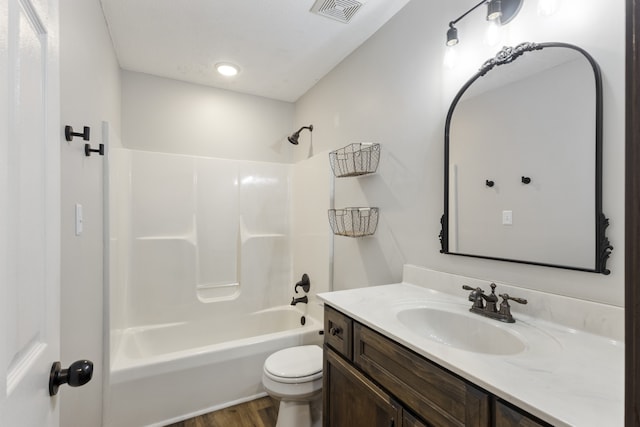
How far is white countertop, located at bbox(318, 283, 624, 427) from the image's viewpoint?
0.62m

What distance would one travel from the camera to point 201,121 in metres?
2.78

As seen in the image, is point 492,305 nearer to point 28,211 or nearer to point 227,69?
point 28,211

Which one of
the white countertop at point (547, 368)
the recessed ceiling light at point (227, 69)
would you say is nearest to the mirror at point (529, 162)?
the white countertop at point (547, 368)

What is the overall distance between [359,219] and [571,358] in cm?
128

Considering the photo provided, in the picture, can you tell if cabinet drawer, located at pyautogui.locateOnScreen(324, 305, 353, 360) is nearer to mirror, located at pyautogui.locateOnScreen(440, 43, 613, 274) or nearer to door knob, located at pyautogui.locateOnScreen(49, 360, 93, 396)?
mirror, located at pyautogui.locateOnScreen(440, 43, 613, 274)

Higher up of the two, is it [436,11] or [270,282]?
[436,11]

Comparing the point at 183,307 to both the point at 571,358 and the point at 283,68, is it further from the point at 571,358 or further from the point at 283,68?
the point at 571,358

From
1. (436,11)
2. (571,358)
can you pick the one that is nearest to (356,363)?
(571,358)

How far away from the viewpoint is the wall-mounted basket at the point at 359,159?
1.94m

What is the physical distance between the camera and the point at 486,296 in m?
1.17

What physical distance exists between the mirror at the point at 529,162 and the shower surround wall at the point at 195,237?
6.22 feet

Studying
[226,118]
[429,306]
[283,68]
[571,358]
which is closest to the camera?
[571,358]

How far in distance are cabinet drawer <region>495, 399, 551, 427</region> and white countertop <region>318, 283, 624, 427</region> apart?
0.08ft

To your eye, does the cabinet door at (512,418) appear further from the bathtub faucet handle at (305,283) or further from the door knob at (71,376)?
the bathtub faucet handle at (305,283)
